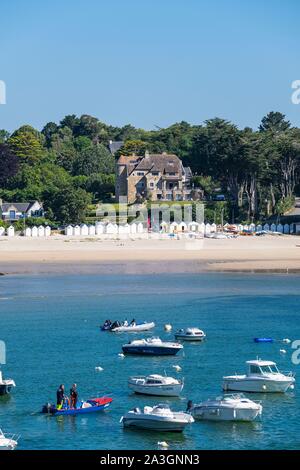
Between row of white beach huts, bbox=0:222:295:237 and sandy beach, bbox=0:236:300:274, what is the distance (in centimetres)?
288

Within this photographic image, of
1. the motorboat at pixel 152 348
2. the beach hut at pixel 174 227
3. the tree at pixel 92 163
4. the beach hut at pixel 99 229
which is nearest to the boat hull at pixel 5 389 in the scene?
the motorboat at pixel 152 348

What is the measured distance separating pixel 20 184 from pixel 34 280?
52.3 metres

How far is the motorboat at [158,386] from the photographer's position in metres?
38.2

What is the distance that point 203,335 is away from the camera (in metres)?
49.2

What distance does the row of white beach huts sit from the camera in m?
102

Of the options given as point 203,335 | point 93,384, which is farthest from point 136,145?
point 93,384

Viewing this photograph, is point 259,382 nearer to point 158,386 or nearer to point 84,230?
point 158,386

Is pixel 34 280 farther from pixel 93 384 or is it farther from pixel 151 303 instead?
pixel 93 384

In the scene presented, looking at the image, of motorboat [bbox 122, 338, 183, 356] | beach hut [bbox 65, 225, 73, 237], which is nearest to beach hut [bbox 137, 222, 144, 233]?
beach hut [bbox 65, 225, 73, 237]

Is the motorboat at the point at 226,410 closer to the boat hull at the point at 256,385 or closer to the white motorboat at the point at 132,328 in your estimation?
the boat hull at the point at 256,385

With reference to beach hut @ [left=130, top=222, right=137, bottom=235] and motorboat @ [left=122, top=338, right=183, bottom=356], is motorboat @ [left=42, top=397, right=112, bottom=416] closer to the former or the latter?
motorboat @ [left=122, top=338, right=183, bottom=356]

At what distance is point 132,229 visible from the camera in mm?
103062

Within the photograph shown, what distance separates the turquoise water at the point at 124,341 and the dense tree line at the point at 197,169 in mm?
40425
